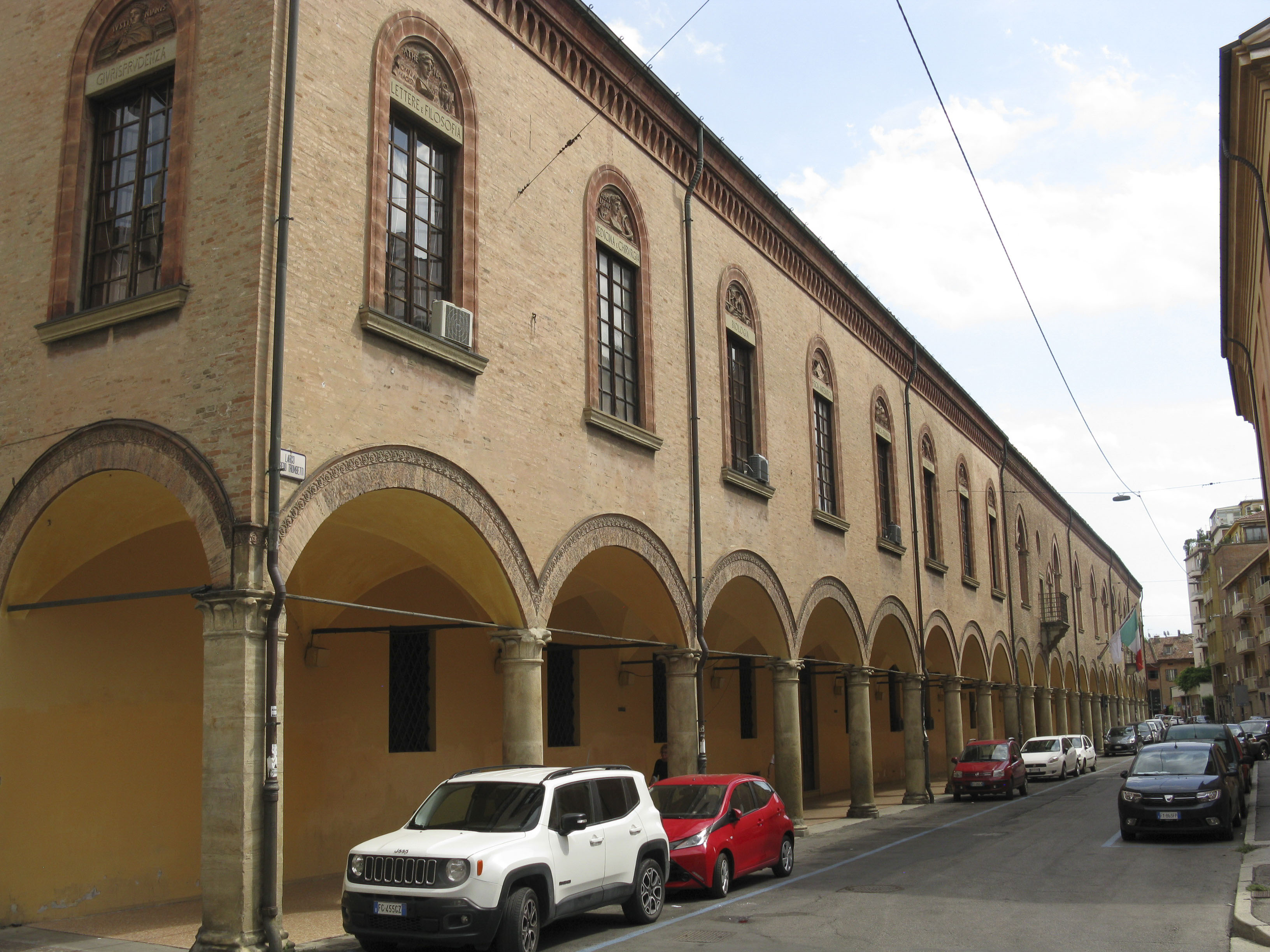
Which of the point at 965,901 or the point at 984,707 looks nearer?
the point at 965,901

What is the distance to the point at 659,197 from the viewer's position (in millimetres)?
18438

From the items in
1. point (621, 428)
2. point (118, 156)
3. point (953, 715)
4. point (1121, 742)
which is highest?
point (118, 156)

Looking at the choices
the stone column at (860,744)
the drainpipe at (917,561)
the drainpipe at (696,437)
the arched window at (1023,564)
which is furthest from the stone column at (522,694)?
the arched window at (1023,564)

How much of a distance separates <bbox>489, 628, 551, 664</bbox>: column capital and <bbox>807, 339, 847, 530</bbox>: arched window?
11.1 metres

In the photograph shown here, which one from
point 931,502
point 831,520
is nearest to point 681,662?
point 831,520

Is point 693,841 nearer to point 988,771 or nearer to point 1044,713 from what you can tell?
point 988,771

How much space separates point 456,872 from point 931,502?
82.6 ft

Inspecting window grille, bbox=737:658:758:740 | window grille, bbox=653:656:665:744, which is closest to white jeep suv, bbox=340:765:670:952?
window grille, bbox=653:656:665:744

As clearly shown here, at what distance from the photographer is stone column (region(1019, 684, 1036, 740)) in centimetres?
4116

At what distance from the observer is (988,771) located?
28344 millimetres

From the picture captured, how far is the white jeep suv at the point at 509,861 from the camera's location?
9.09 meters

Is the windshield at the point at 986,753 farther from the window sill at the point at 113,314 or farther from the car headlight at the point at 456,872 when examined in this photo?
the window sill at the point at 113,314

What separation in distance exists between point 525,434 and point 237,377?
4.24m

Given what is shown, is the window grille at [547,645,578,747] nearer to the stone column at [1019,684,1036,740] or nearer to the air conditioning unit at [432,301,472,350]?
the air conditioning unit at [432,301,472,350]
